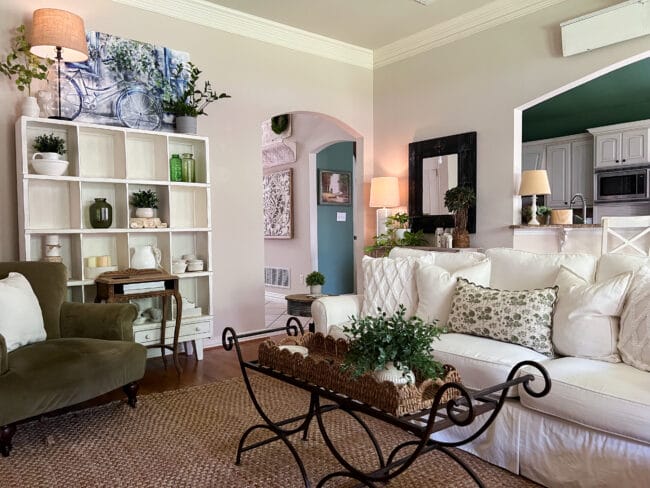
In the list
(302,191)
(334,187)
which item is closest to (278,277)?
(302,191)

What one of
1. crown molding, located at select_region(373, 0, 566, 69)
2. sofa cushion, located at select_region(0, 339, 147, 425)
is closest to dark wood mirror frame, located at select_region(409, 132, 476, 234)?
crown molding, located at select_region(373, 0, 566, 69)

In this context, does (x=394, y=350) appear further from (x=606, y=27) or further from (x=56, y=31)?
(x=606, y=27)

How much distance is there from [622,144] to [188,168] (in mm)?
5542

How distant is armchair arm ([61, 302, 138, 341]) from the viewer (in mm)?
2930

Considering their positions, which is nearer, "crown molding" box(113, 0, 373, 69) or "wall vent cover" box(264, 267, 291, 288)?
"crown molding" box(113, 0, 373, 69)

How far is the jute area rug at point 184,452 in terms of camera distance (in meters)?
2.10

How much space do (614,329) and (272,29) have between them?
12.8ft

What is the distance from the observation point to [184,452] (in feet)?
7.72

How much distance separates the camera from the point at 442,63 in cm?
481

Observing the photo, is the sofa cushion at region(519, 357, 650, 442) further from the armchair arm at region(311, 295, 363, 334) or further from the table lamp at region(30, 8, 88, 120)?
the table lamp at region(30, 8, 88, 120)

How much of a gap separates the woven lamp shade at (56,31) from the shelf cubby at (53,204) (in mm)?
919

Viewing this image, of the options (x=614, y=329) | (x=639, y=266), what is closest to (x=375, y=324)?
(x=614, y=329)

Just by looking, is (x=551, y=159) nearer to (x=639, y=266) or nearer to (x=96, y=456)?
(x=639, y=266)

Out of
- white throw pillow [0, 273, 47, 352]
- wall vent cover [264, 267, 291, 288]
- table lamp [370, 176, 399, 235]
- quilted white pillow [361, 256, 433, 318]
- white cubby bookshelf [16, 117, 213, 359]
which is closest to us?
white throw pillow [0, 273, 47, 352]
